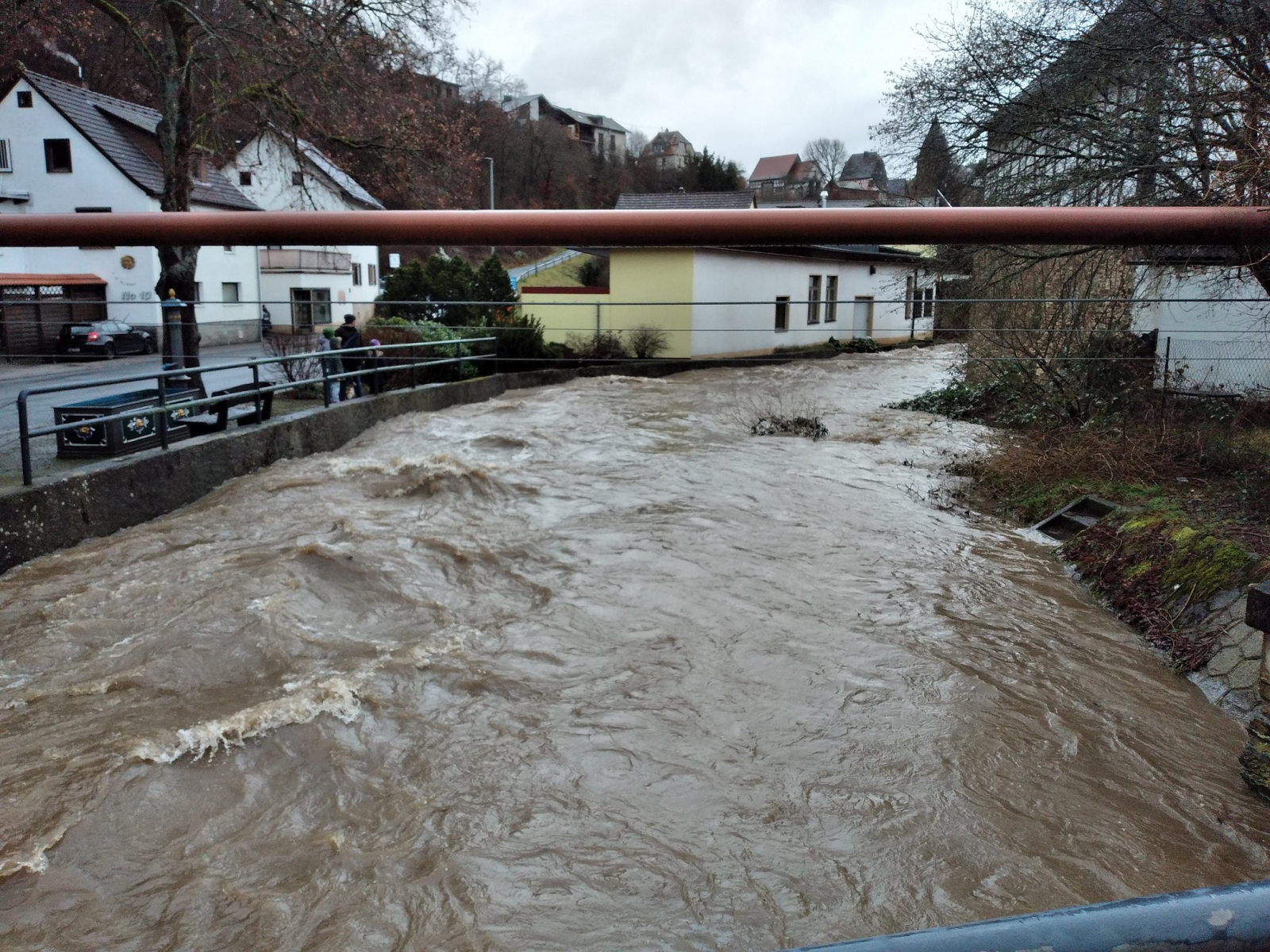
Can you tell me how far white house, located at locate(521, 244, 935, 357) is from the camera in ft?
44.4

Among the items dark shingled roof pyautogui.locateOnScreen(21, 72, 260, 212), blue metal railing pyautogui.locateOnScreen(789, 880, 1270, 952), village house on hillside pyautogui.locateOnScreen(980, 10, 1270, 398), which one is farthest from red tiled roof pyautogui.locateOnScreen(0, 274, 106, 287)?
blue metal railing pyautogui.locateOnScreen(789, 880, 1270, 952)

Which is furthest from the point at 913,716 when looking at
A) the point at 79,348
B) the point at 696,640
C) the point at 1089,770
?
the point at 79,348

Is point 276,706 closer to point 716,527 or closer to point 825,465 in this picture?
point 716,527

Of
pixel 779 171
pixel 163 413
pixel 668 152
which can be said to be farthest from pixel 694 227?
pixel 779 171

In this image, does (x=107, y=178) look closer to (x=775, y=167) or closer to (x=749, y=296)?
(x=749, y=296)

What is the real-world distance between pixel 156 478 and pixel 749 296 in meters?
16.8

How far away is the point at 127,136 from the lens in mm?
33469

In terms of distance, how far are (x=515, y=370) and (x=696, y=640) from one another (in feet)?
44.7

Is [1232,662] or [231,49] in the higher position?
[231,49]

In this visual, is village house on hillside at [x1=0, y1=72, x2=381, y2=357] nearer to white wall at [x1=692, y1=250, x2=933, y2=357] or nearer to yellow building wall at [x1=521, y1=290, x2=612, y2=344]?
yellow building wall at [x1=521, y1=290, x2=612, y2=344]

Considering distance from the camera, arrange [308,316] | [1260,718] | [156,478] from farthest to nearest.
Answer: [308,316] < [156,478] < [1260,718]

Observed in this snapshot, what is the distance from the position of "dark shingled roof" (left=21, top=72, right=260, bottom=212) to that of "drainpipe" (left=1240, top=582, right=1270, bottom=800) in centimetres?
3003

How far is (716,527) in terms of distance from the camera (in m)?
9.45

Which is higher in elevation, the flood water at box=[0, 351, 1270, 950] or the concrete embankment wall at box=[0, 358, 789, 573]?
the concrete embankment wall at box=[0, 358, 789, 573]
